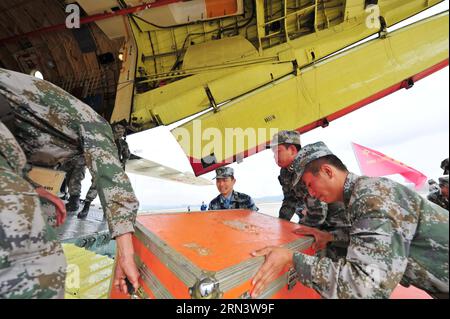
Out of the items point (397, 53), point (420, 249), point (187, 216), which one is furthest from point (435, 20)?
point (187, 216)

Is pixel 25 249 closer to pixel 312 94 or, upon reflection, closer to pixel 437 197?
pixel 312 94

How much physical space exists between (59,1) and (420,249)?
491cm

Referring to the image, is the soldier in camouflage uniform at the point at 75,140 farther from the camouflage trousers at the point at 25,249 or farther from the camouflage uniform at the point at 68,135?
the camouflage trousers at the point at 25,249

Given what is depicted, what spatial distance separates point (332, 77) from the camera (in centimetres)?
259

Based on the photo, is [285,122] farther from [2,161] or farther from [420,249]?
[2,161]

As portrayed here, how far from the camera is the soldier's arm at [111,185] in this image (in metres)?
0.91

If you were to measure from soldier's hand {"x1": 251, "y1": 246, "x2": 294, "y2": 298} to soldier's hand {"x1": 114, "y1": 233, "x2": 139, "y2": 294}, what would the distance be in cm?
40

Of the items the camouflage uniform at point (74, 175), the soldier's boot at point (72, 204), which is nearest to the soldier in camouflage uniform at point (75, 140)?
the camouflage uniform at point (74, 175)

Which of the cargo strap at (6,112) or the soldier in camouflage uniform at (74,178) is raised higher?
the cargo strap at (6,112)

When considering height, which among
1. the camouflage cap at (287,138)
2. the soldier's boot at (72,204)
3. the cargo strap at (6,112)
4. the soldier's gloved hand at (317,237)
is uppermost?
the cargo strap at (6,112)

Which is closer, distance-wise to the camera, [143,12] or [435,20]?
[435,20]

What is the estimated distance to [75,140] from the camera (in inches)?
43.9

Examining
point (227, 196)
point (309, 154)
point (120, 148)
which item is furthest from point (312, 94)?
point (120, 148)

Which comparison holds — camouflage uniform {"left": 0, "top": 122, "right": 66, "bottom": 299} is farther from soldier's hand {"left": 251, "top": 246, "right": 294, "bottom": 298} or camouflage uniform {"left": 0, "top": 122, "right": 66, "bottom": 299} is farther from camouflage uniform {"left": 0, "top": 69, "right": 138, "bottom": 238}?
soldier's hand {"left": 251, "top": 246, "right": 294, "bottom": 298}
